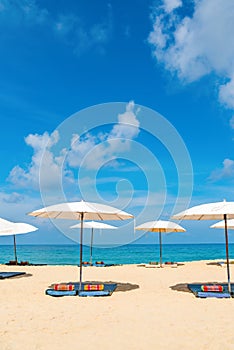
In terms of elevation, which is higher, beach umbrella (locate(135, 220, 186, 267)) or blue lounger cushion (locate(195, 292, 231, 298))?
beach umbrella (locate(135, 220, 186, 267))

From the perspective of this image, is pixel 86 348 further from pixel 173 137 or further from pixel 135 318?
pixel 173 137

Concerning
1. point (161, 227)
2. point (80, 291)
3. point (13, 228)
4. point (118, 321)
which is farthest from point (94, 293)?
point (161, 227)

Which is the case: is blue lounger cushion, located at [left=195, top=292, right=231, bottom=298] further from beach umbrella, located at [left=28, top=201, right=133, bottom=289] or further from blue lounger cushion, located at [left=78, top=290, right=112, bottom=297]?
beach umbrella, located at [left=28, top=201, right=133, bottom=289]

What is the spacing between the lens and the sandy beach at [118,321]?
4.62 meters

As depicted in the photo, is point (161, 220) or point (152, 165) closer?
Result: point (152, 165)

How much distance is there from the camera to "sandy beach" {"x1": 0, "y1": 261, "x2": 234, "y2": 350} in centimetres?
462

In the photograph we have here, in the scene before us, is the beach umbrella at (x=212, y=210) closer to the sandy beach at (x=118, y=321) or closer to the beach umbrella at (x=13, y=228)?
the sandy beach at (x=118, y=321)

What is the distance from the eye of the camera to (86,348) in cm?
440

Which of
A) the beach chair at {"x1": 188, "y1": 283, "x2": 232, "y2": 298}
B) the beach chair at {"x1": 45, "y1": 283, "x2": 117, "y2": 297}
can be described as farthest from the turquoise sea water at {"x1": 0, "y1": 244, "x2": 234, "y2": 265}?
the beach chair at {"x1": 188, "y1": 283, "x2": 232, "y2": 298}

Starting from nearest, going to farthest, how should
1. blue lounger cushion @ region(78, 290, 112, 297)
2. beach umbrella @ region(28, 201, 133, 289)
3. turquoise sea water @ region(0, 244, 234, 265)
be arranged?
blue lounger cushion @ region(78, 290, 112, 297), beach umbrella @ region(28, 201, 133, 289), turquoise sea water @ region(0, 244, 234, 265)

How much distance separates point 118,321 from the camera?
5.73 m

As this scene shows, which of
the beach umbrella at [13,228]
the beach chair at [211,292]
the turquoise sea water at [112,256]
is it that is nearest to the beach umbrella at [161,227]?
the beach umbrella at [13,228]

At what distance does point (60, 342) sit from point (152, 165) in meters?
8.38

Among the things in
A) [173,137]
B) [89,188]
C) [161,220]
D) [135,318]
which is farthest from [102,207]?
[161,220]
